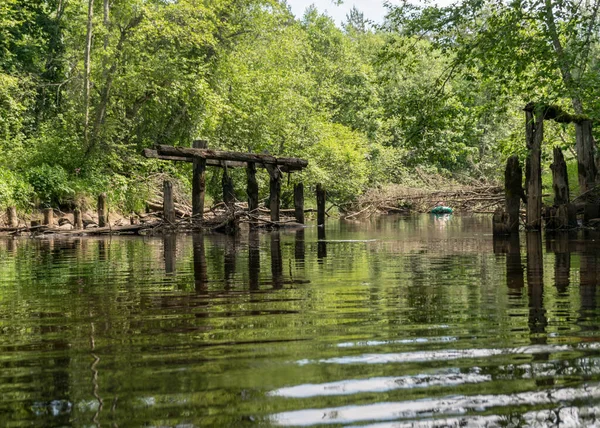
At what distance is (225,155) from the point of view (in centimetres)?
2288

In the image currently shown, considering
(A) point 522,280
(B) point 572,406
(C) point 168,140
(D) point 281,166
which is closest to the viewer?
(B) point 572,406

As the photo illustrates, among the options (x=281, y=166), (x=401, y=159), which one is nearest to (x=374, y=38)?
(x=401, y=159)

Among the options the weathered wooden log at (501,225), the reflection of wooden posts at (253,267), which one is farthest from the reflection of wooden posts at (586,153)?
the reflection of wooden posts at (253,267)

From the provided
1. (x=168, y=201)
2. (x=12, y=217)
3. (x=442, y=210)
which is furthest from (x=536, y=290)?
(x=442, y=210)

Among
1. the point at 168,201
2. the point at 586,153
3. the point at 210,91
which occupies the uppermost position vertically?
the point at 210,91

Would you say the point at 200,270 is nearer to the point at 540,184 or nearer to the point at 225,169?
the point at 540,184

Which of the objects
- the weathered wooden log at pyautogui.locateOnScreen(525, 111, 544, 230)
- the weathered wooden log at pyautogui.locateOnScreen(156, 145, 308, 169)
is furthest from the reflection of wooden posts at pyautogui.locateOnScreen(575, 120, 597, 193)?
the weathered wooden log at pyautogui.locateOnScreen(156, 145, 308, 169)

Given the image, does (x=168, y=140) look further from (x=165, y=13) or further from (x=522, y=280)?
(x=522, y=280)

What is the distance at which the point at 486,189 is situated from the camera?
36.1 metres

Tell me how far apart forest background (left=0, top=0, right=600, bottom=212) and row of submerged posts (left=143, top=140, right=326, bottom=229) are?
4524 millimetres

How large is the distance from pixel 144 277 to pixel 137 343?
15.0 ft

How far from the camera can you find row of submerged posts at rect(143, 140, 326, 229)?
69.5 feet

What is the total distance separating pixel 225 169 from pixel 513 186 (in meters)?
10.1

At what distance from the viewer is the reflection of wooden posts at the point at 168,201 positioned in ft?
69.4
